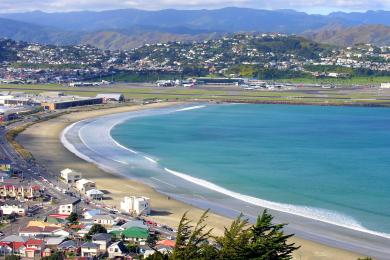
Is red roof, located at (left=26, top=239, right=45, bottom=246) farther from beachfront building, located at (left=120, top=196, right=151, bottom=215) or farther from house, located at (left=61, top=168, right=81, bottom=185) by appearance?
house, located at (left=61, top=168, right=81, bottom=185)

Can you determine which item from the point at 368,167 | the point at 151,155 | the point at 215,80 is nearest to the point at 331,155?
the point at 368,167

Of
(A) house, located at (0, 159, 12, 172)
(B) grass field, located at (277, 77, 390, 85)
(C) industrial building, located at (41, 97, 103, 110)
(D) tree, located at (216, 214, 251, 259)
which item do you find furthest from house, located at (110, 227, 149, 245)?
(B) grass field, located at (277, 77, 390, 85)

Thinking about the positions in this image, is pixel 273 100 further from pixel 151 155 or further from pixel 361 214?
pixel 361 214

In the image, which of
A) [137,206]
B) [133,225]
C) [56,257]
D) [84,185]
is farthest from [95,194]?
[56,257]

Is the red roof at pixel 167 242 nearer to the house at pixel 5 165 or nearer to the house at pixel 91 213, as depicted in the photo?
the house at pixel 91 213

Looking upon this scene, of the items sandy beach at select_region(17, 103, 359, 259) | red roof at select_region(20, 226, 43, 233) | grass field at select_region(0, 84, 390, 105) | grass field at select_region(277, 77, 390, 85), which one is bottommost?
grass field at select_region(0, 84, 390, 105)

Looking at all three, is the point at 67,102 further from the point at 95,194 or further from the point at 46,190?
the point at 95,194
